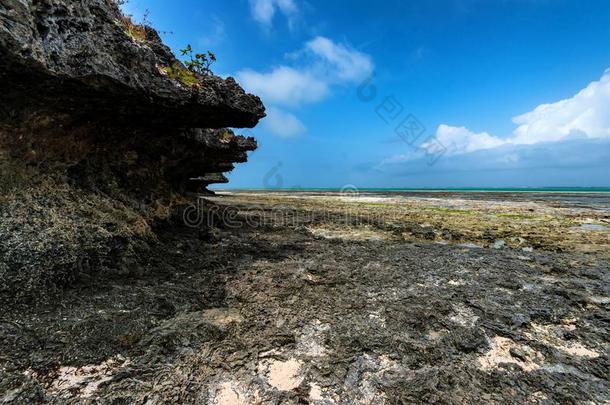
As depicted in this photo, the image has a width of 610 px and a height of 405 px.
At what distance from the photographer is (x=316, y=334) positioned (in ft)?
14.6

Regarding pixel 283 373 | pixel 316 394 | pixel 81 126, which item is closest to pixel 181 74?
pixel 81 126

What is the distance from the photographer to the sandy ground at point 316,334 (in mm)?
3352

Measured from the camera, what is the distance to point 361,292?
593 cm

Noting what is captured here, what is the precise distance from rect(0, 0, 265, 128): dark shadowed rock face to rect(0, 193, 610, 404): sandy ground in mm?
3291

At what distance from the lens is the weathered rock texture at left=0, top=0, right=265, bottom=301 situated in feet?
16.4

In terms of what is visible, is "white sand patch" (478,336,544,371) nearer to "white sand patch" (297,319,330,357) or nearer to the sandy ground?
the sandy ground

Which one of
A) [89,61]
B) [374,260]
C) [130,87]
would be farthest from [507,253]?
[89,61]

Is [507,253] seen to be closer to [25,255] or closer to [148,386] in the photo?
[148,386]

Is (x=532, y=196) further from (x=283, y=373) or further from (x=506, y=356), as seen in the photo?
(x=283, y=373)

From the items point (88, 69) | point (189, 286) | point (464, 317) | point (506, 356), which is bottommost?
point (506, 356)

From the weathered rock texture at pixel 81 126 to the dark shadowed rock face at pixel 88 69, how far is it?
17 mm

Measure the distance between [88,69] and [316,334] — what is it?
5.63m

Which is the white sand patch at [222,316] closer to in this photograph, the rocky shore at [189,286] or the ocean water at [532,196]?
the rocky shore at [189,286]

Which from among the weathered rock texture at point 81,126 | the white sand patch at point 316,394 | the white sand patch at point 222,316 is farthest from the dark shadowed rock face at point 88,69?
the white sand patch at point 316,394
